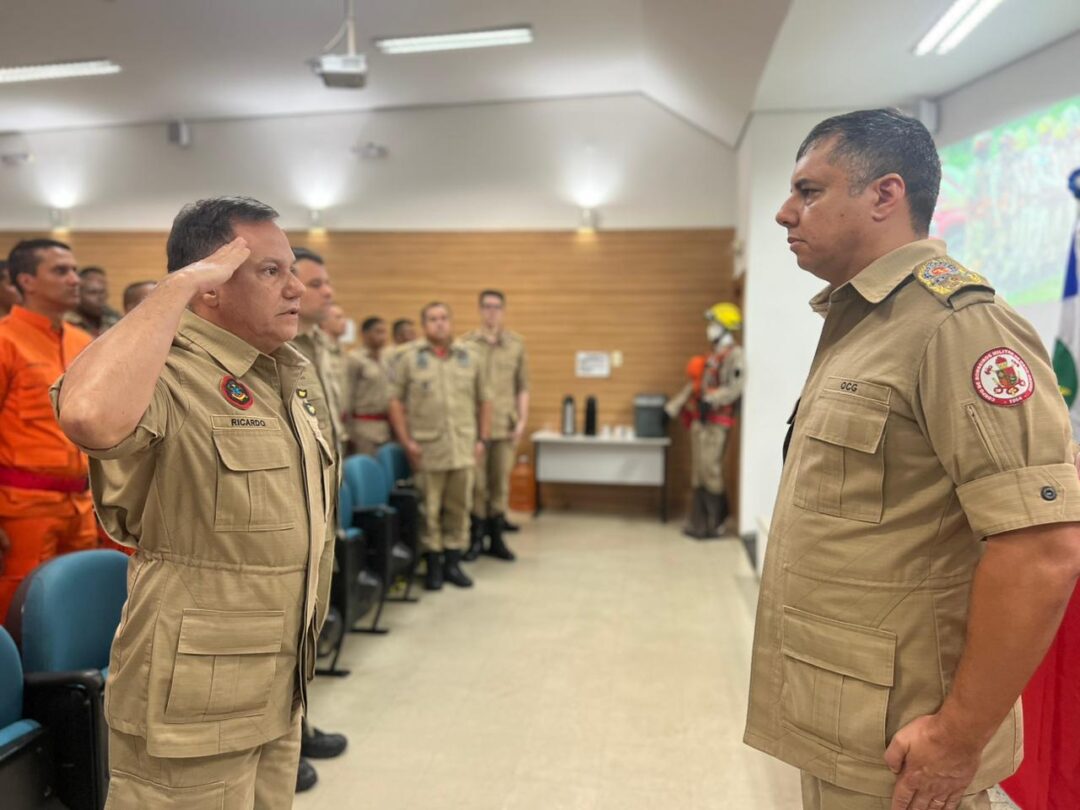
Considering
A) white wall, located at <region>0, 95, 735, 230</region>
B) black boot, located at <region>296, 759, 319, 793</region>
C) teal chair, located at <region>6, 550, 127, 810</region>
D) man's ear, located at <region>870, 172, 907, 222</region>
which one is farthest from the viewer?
white wall, located at <region>0, 95, 735, 230</region>

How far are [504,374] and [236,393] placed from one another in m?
4.29

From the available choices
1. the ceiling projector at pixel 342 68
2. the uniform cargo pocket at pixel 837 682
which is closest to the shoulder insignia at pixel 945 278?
the uniform cargo pocket at pixel 837 682

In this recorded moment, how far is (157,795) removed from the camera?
1.19m

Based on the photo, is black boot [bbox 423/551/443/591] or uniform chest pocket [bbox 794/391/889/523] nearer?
uniform chest pocket [bbox 794/391/889/523]

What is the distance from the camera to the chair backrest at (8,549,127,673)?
1.73 m

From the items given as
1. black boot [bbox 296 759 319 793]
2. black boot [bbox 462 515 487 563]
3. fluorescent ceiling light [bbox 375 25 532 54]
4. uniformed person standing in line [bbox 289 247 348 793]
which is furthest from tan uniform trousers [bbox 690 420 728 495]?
black boot [bbox 296 759 319 793]

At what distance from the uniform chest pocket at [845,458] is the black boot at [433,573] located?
3.49 metres

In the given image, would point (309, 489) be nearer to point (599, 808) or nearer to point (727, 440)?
point (599, 808)

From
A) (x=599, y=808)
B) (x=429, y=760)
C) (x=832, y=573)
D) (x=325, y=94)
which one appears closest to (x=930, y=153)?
(x=832, y=573)

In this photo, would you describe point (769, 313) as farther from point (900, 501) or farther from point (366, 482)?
point (900, 501)

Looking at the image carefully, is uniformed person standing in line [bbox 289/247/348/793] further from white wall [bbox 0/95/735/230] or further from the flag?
white wall [bbox 0/95/735/230]

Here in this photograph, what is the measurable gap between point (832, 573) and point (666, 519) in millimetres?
5327

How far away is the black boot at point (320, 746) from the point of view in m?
2.49

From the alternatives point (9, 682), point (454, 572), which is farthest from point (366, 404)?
point (9, 682)
